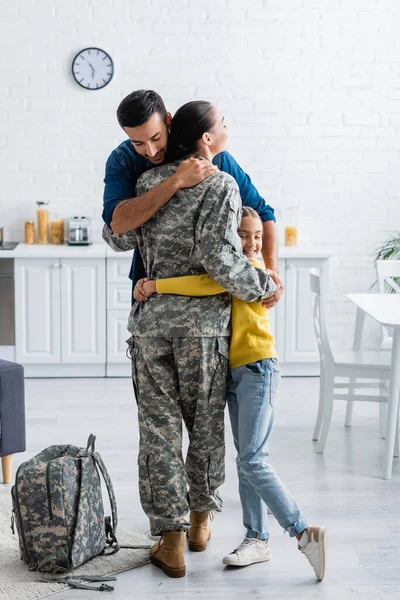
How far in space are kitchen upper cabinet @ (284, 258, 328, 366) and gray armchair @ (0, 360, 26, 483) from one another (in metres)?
2.43

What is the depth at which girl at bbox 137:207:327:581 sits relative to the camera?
2.75 meters

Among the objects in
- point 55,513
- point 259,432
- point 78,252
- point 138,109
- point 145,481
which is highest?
point 138,109

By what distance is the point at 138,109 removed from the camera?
2529 mm

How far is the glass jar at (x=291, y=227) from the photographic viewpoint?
19.7 feet

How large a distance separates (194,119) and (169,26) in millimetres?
3553

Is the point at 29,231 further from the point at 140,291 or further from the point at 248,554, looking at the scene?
the point at 248,554

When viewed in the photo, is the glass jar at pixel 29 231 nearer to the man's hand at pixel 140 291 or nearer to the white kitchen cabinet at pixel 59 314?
the white kitchen cabinet at pixel 59 314

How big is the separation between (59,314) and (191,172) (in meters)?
3.22

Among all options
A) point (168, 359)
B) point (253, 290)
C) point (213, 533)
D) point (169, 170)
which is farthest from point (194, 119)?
point (213, 533)

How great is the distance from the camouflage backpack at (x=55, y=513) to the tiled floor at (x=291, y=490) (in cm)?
14

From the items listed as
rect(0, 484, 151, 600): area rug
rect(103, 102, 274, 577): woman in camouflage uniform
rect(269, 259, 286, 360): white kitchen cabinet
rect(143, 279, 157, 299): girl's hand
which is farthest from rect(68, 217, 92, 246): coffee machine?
rect(143, 279, 157, 299): girl's hand

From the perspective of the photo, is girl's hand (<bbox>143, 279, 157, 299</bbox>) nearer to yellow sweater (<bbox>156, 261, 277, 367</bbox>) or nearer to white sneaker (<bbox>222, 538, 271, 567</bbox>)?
yellow sweater (<bbox>156, 261, 277, 367</bbox>)

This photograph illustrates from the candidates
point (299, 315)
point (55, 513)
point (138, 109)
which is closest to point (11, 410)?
point (55, 513)

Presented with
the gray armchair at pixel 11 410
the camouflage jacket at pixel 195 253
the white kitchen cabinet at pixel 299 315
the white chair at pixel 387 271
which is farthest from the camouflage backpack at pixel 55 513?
the white kitchen cabinet at pixel 299 315
